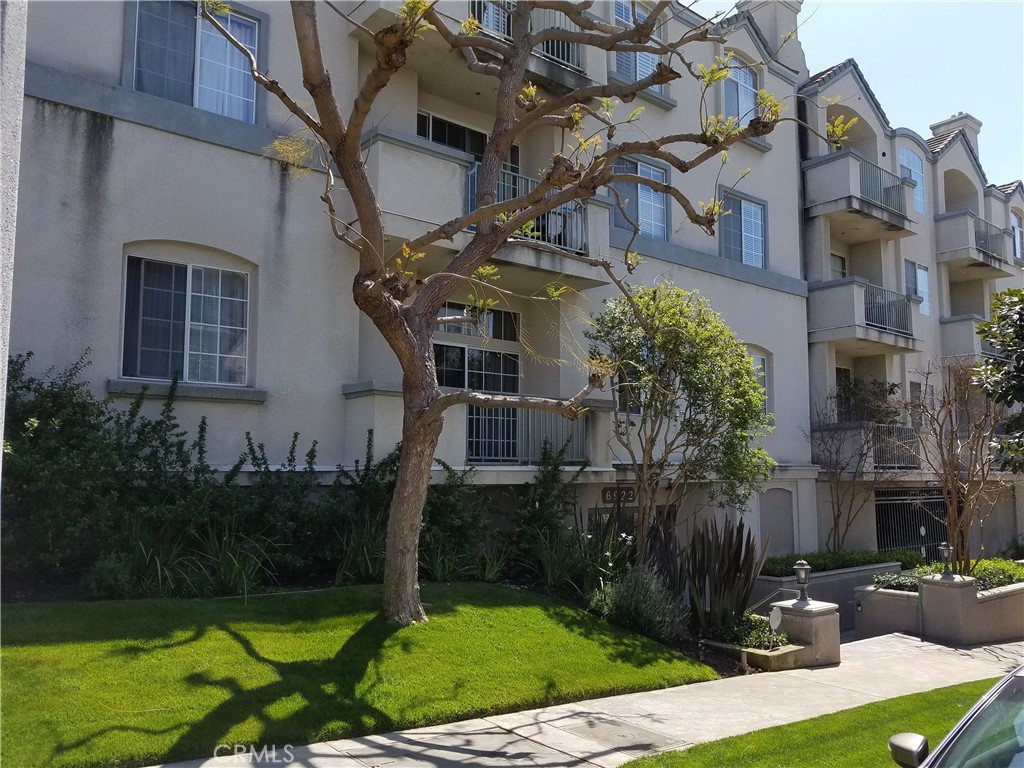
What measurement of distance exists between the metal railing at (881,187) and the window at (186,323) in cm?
1636

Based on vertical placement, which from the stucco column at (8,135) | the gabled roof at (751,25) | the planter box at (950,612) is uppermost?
the gabled roof at (751,25)

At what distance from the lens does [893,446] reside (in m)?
20.3

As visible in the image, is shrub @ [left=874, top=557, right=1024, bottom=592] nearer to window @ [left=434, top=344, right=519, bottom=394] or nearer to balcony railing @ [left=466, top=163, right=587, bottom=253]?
window @ [left=434, top=344, right=519, bottom=394]

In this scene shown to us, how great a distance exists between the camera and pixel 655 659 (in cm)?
981

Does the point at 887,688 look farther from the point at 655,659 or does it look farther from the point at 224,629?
the point at 224,629

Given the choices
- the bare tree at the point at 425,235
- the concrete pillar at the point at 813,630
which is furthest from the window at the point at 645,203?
the concrete pillar at the point at 813,630

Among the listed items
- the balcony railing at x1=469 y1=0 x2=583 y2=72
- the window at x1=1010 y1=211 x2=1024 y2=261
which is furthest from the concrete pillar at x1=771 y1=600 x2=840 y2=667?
the window at x1=1010 y1=211 x2=1024 y2=261

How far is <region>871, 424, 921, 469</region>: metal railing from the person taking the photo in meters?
20.0

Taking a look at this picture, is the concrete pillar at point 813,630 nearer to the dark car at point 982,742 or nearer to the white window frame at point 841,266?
the dark car at point 982,742

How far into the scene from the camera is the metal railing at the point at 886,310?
21.5m

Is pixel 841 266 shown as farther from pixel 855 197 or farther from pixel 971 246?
pixel 971 246

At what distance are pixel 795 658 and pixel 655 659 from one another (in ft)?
7.30

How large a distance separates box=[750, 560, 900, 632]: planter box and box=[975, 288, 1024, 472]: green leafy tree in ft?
25.9

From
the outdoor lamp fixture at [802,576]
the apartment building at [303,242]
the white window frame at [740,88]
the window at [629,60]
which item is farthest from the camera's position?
the white window frame at [740,88]
